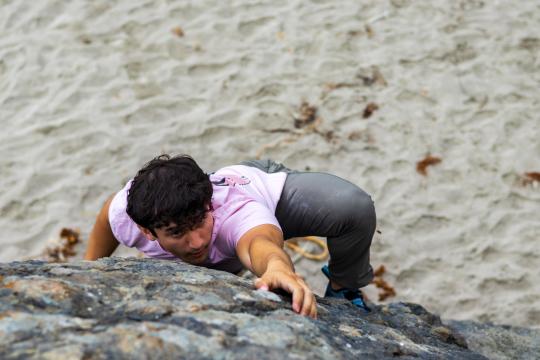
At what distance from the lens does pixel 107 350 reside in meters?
1.42

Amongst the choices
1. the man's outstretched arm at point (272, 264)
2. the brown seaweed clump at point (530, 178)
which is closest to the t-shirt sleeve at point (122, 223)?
the man's outstretched arm at point (272, 264)

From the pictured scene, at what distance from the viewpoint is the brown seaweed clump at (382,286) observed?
368 centimetres

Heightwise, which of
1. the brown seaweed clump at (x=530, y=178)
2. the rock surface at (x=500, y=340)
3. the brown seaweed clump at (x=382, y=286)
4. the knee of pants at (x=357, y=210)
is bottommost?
the brown seaweed clump at (x=382, y=286)

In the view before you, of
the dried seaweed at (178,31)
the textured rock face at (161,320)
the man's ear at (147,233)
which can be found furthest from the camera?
the dried seaweed at (178,31)

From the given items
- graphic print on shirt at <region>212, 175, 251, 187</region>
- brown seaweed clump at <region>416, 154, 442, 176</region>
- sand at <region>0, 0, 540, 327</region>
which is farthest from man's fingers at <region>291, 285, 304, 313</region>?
brown seaweed clump at <region>416, 154, 442, 176</region>

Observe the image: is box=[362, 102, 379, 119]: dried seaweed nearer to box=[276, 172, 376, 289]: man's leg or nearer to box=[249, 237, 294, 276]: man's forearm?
box=[276, 172, 376, 289]: man's leg

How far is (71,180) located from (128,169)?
0.34m

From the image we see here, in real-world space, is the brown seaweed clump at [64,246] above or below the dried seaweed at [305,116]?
below

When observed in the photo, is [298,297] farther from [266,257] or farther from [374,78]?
[374,78]

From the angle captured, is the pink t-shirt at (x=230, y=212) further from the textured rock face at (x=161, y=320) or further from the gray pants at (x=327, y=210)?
the textured rock face at (x=161, y=320)

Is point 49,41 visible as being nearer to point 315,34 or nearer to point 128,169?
point 128,169

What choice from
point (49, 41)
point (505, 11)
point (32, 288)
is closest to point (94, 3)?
point (49, 41)

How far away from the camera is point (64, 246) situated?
12.4ft

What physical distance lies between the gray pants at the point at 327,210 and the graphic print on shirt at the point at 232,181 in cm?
16
